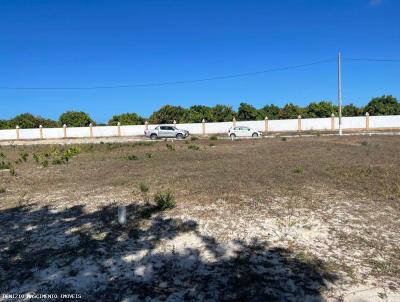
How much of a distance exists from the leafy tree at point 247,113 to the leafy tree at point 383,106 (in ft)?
52.5

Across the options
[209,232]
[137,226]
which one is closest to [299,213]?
[209,232]

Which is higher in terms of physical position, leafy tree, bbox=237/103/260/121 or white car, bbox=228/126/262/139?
leafy tree, bbox=237/103/260/121

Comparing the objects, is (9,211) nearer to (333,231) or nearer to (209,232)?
(209,232)

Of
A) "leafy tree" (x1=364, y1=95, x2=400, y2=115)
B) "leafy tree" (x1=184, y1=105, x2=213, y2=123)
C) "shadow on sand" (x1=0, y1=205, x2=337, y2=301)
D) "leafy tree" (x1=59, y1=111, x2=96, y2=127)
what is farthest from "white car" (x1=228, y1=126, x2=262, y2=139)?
"shadow on sand" (x1=0, y1=205, x2=337, y2=301)

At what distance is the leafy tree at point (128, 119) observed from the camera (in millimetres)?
55981

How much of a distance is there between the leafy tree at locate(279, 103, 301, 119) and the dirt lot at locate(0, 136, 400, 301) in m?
46.8

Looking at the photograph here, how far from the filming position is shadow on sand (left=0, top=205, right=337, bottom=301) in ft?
13.1

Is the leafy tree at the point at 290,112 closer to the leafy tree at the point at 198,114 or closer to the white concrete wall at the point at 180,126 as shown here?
the white concrete wall at the point at 180,126

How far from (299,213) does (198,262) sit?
267cm

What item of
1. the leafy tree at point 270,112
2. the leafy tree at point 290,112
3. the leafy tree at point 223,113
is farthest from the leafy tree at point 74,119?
the leafy tree at point 290,112

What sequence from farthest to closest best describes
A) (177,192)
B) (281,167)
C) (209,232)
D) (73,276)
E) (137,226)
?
(281,167) < (177,192) < (137,226) < (209,232) < (73,276)

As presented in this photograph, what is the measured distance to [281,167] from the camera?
12352 millimetres

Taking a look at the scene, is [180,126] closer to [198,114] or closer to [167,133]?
[198,114]

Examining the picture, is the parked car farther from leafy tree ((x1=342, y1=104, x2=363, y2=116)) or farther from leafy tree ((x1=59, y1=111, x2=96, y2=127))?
leafy tree ((x1=342, y1=104, x2=363, y2=116))
